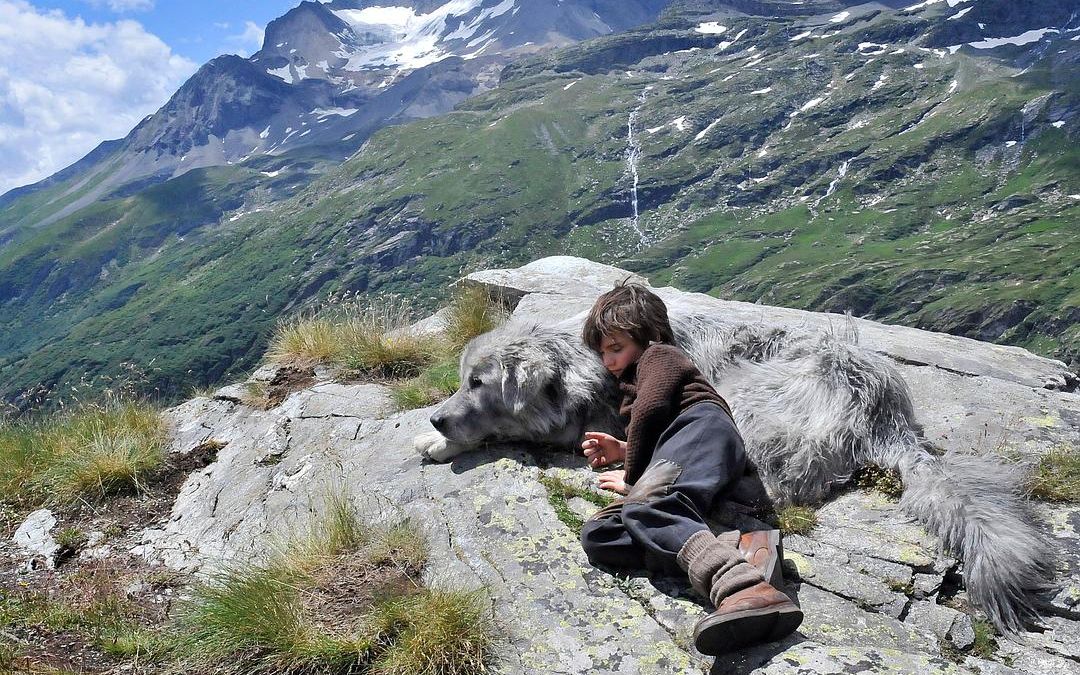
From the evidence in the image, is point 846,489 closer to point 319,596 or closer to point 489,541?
point 489,541

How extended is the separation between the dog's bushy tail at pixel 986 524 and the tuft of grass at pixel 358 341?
8.20m

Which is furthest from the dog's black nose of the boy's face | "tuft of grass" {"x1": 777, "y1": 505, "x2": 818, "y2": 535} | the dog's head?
"tuft of grass" {"x1": 777, "y1": 505, "x2": 818, "y2": 535}

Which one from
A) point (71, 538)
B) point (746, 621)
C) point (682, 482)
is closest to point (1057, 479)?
point (682, 482)

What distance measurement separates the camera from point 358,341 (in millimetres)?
12211

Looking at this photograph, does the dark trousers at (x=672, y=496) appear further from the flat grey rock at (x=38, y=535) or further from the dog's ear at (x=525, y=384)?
the flat grey rock at (x=38, y=535)

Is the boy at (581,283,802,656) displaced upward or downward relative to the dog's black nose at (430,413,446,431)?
downward

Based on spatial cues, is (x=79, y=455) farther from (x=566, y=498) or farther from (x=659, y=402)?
(x=659, y=402)

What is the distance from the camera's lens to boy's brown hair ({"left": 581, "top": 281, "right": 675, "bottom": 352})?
720 cm

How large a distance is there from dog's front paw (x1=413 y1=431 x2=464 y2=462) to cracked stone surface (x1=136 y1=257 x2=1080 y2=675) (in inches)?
7.1

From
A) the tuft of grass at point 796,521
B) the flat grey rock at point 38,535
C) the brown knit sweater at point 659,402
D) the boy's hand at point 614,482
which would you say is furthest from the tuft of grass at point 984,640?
the flat grey rock at point 38,535

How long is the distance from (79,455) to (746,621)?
9.14 metres

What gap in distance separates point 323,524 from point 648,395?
324 cm

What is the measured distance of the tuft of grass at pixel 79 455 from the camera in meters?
9.05

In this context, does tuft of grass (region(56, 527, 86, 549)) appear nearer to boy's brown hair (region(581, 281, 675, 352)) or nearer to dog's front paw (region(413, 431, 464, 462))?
dog's front paw (region(413, 431, 464, 462))
